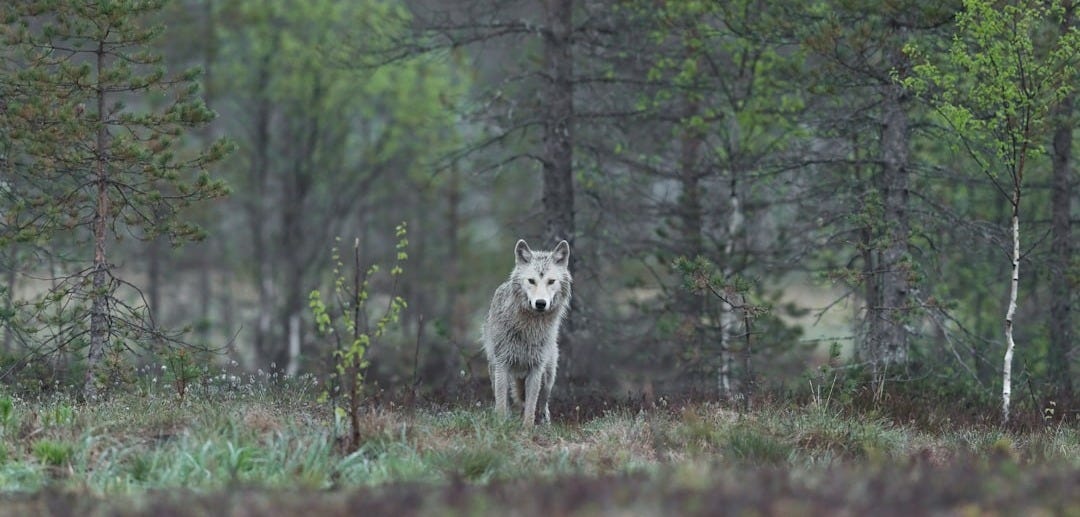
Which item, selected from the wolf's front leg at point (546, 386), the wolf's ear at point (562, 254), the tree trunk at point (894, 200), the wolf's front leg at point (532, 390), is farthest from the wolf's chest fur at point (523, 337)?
the tree trunk at point (894, 200)

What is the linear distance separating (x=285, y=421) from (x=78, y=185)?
5.72 m

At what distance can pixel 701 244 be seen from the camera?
71.3 feet

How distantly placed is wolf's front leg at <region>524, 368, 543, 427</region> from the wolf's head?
78cm

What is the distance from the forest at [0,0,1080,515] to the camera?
350 inches

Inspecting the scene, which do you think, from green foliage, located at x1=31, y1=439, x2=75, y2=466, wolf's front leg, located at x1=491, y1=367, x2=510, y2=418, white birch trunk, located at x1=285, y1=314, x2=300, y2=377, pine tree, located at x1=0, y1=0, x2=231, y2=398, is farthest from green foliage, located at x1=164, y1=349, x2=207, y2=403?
white birch trunk, located at x1=285, y1=314, x2=300, y2=377

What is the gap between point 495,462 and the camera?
9625 millimetres

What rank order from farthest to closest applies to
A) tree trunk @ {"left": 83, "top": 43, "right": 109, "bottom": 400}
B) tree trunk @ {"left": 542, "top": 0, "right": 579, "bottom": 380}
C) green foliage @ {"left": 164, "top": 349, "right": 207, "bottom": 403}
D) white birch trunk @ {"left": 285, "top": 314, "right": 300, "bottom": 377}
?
white birch trunk @ {"left": 285, "top": 314, "right": 300, "bottom": 377} → tree trunk @ {"left": 542, "top": 0, "right": 579, "bottom": 380} → tree trunk @ {"left": 83, "top": 43, "right": 109, "bottom": 400} → green foliage @ {"left": 164, "top": 349, "right": 207, "bottom": 403}

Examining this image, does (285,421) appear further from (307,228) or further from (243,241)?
(243,241)

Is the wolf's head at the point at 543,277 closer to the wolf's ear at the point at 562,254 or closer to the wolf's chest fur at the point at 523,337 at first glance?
the wolf's ear at the point at 562,254

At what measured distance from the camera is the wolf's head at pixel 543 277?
12.8m

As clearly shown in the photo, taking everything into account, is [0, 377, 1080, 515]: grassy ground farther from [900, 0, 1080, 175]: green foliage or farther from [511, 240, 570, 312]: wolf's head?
[900, 0, 1080, 175]: green foliage

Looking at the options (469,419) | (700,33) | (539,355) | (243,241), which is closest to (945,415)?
(539,355)

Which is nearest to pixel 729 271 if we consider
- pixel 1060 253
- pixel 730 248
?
pixel 730 248

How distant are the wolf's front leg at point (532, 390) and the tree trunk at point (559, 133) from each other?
5.88 metres
